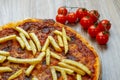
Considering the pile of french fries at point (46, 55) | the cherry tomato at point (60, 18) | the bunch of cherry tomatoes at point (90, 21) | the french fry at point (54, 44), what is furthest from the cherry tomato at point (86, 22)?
the french fry at point (54, 44)

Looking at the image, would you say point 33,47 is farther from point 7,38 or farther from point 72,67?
point 72,67

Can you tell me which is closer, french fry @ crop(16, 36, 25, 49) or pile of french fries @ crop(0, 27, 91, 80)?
pile of french fries @ crop(0, 27, 91, 80)

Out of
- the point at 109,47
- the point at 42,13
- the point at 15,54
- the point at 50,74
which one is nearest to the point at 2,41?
the point at 15,54

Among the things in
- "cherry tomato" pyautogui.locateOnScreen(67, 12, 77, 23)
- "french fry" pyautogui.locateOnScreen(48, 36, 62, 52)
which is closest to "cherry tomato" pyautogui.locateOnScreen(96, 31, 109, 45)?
"cherry tomato" pyautogui.locateOnScreen(67, 12, 77, 23)

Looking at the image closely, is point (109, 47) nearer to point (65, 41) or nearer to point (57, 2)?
point (65, 41)

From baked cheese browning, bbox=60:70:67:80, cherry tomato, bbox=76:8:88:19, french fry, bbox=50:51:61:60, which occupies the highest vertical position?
cherry tomato, bbox=76:8:88:19

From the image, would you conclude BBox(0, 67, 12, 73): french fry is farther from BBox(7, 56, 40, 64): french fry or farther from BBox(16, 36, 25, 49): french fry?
BBox(16, 36, 25, 49): french fry

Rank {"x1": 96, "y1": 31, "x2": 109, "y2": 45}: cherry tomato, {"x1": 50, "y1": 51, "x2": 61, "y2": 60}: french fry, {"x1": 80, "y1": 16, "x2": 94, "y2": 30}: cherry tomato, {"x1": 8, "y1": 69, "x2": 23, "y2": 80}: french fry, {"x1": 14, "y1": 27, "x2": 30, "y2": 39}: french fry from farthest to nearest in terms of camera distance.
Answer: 1. {"x1": 80, "y1": 16, "x2": 94, "y2": 30}: cherry tomato
2. {"x1": 96, "y1": 31, "x2": 109, "y2": 45}: cherry tomato
3. {"x1": 14, "y1": 27, "x2": 30, "y2": 39}: french fry
4. {"x1": 50, "y1": 51, "x2": 61, "y2": 60}: french fry
5. {"x1": 8, "y1": 69, "x2": 23, "y2": 80}: french fry

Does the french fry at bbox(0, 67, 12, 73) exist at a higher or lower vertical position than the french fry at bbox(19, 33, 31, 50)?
lower
